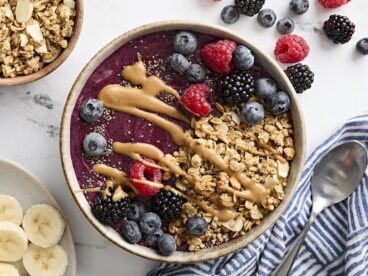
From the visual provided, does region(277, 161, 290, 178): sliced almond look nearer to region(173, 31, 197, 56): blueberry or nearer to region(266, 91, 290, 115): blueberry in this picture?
region(266, 91, 290, 115): blueberry

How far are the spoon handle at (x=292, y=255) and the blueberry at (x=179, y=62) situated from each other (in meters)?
0.54

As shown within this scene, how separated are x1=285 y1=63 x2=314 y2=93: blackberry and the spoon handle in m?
0.35

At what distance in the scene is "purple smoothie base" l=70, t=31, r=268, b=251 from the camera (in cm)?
183

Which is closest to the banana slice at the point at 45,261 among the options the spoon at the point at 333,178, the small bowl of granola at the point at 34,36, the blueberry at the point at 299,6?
the small bowl of granola at the point at 34,36

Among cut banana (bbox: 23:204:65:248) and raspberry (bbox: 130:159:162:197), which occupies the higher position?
raspberry (bbox: 130:159:162:197)

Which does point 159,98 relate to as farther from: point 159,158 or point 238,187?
point 238,187

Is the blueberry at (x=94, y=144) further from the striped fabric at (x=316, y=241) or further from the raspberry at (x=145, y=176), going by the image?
the striped fabric at (x=316, y=241)

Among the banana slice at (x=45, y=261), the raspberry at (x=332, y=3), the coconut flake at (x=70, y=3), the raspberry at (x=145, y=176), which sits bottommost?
the banana slice at (x=45, y=261)

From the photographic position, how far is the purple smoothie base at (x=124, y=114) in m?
1.83

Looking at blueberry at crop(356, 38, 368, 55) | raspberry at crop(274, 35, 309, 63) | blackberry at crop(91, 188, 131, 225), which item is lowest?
blackberry at crop(91, 188, 131, 225)

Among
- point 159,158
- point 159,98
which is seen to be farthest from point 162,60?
point 159,158

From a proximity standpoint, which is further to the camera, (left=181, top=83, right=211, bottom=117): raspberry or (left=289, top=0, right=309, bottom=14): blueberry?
(left=289, top=0, right=309, bottom=14): blueberry

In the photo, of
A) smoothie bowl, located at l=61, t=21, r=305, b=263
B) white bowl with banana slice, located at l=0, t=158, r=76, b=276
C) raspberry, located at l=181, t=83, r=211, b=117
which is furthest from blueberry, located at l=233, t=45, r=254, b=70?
white bowl with banana slice, located at l=0, t=158, r=76, b=276

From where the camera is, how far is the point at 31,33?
1.83m
